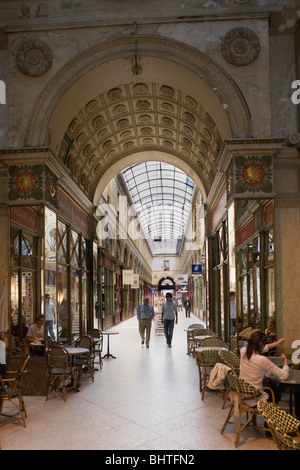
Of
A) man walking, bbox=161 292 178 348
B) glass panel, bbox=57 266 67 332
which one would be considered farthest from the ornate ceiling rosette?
man walking, bbox=161 292 178 348

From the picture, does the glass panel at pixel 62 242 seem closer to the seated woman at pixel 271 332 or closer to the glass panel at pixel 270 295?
the glass panel at pixel 270 295

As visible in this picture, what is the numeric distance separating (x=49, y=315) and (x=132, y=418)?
323 cm

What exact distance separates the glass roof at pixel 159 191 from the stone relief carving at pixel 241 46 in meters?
15.7

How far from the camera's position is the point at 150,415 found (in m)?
6.52

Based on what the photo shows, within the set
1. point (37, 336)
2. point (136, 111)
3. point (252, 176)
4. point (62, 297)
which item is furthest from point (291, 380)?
point (136, 111)

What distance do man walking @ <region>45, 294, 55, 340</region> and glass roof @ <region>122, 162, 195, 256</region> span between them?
52.4 feet

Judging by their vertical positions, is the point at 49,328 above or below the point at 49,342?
above

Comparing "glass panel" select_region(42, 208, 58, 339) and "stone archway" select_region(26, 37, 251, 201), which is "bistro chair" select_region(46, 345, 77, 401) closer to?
"glass panel" select_region(42, 208, 58, 339)

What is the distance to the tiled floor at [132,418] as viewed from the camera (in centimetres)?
537

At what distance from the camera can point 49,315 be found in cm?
892

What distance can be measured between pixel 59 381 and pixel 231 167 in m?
5.28

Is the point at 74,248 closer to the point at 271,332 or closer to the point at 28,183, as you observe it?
the point at 28,183
